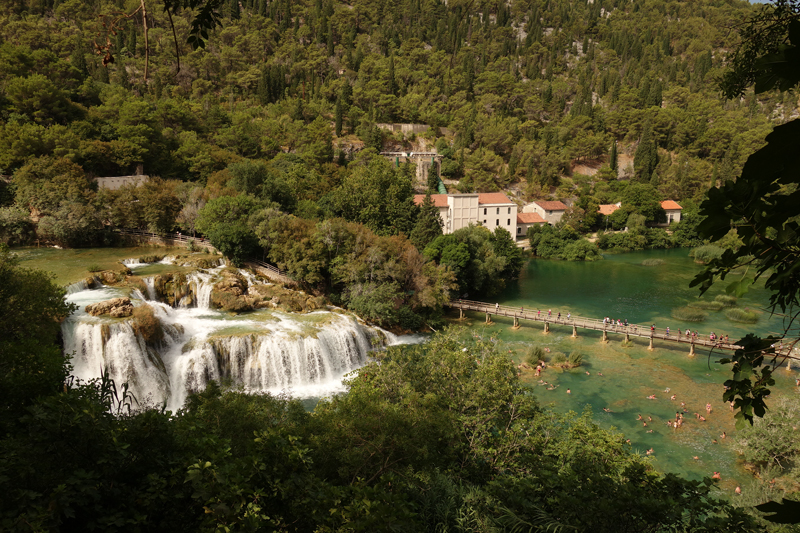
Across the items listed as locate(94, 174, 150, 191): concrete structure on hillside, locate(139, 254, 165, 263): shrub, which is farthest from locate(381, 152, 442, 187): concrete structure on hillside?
locate(139, 254, 165, 263): shrub

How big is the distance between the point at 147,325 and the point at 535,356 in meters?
17.2

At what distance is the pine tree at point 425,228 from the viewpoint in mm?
33909

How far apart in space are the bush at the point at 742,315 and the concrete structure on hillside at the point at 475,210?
2239cm

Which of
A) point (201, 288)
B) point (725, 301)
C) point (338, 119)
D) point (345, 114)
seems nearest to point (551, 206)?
point (725, 301)

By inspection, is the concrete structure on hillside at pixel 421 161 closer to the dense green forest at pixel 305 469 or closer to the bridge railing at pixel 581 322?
the bridge railing at pixel 581 322

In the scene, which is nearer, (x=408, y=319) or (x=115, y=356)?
(x=115, y=356)

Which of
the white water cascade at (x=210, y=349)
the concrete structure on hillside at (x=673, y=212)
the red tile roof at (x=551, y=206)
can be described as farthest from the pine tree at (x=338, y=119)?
the white water cascade at (x=210, y=349)

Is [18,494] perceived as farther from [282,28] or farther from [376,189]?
[282,28]

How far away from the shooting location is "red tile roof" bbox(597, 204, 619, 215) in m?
58.2

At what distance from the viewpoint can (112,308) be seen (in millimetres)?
18938

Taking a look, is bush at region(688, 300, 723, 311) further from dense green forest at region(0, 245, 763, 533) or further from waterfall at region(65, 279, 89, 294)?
waterfall at region(65, 279, 89, 294)

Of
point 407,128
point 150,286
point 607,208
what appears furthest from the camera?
point 407,128

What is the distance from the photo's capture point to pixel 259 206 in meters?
29.8

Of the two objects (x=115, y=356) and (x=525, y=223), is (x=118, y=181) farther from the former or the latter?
(x=525, y=223)
